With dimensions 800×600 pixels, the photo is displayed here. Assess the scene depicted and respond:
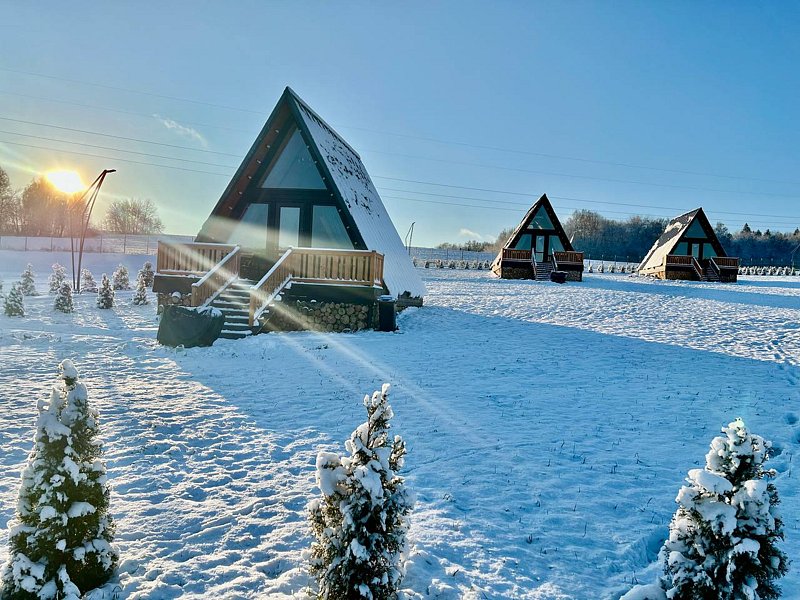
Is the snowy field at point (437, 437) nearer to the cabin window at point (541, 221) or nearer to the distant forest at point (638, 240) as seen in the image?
the cabin window at point (541, 221)

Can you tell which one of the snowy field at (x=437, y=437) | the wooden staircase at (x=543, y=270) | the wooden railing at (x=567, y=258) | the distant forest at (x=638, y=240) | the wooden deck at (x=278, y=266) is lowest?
the snowy field at (x=437, y=437)

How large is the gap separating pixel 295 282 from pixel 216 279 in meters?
2.38

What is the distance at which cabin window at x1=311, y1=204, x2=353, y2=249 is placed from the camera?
17.6 metres

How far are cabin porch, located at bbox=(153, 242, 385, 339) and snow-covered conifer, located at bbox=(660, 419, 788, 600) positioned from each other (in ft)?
39.9

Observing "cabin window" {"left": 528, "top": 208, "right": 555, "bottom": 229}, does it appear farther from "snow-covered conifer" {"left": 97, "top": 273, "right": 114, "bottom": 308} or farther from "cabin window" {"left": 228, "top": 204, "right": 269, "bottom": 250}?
"snow-covered conifer" {"left": 97, "top": 273, "right": 114, "bottom": 308}

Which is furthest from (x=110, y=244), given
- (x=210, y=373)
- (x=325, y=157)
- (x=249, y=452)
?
(x=249, y=452)

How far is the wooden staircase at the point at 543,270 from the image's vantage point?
36.2m

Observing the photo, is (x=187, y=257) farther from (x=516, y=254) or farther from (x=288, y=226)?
(x=516, y=254)

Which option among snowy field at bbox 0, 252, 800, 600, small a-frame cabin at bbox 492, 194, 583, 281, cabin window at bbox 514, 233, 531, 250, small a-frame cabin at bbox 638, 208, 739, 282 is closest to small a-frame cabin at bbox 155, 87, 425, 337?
snowy field at bbox 0, 252, 800, 600


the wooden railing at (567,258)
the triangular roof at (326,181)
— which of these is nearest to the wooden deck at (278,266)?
the triangular roof at (326,181)

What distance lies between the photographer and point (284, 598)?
332 cm

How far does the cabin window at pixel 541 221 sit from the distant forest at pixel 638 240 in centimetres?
5204

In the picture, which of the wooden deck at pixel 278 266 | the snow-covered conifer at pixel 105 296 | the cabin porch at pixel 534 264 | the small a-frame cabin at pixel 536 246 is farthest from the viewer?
the small a-frame cabin at pixel 536 246

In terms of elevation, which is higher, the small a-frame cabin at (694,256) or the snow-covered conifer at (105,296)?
the small a-frame cabin at (694,256)
